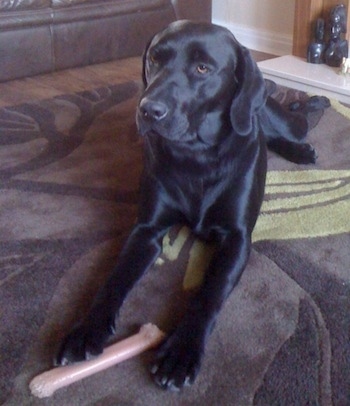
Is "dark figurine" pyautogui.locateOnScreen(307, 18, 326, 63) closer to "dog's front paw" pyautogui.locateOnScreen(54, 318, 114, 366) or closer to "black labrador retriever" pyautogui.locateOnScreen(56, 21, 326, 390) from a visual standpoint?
"black labrador retriever" pyautogui.locateOnScreen(56, 21, 326, 390)

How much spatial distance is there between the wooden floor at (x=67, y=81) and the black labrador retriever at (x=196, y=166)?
1.36 metres

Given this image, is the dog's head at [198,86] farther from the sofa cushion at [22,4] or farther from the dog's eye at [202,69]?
the sofa cushion at [22,4]

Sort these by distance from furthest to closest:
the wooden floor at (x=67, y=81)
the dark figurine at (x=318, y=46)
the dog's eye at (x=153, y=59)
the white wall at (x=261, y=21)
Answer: the white wall at (x=261, y=21) → the dark figurine at (x=318, y=46) → the wooden floor at (x=67, y=81) → the dog's eye at (x=153, y=59)

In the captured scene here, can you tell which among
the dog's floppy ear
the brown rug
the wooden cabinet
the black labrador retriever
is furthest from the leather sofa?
the dog's floppy ear

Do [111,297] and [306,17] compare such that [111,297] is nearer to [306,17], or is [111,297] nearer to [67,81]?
[67,81]

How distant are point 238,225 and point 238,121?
9.8 inches

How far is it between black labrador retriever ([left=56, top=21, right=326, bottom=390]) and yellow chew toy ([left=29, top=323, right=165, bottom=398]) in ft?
0.10

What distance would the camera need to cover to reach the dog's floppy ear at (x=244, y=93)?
137 centimetres

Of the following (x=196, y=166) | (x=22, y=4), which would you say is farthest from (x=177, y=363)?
(x=22, y=4)

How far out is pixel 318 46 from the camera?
2867 mm

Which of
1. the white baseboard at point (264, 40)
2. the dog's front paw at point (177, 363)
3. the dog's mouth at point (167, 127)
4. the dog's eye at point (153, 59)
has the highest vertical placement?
the dog's eye at point (153, 59)

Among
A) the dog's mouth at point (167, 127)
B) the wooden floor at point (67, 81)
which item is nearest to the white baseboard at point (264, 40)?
the wooden floor at point (67, 81)

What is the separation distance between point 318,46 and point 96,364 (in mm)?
2216

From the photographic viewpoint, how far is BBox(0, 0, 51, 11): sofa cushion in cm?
283
